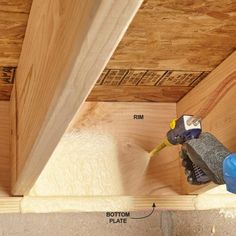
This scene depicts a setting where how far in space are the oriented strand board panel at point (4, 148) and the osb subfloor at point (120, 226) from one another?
71 millimetres

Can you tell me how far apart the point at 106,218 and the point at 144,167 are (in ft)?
0.55

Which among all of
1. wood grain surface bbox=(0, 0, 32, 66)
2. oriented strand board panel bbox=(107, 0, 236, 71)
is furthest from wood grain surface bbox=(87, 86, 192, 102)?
wood grain surface bbox=(0, 0, 32, 66)

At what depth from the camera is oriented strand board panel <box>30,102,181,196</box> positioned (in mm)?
1281

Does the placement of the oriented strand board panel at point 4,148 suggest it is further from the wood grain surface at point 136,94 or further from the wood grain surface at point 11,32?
the wood grain surface at point 136,94

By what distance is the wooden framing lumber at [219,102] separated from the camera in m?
1.09

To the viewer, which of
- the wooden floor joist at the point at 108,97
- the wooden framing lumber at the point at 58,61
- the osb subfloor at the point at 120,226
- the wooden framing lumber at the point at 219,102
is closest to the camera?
the wooden framing lumber at the point at 58,61

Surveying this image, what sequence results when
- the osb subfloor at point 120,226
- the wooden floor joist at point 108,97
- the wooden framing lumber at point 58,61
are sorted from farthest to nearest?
the osb subfloor at point 120,226 < the wooden floor joist at point 108,97 < the wooden framing lumber at point 58,61

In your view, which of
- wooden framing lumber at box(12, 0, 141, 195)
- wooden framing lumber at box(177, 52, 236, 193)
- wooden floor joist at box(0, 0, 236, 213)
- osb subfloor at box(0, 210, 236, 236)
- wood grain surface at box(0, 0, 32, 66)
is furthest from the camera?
osb subfloor at box(0, 210, 236, 236)

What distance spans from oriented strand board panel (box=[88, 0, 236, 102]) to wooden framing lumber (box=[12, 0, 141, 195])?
7.9 inches

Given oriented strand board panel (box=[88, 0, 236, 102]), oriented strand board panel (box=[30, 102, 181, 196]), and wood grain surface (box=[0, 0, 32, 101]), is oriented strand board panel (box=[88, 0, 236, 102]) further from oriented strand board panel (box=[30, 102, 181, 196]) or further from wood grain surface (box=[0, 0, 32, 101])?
wood grain surface (box=[0, 0, 32, 101])

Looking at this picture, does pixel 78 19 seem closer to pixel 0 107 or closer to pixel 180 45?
pixel 180 45

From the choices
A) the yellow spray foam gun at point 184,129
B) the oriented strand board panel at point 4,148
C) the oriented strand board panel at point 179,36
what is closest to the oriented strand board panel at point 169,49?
the oriented strand board panel at point 179,36

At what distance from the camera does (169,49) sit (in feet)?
3.42

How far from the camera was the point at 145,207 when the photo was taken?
1.32m
